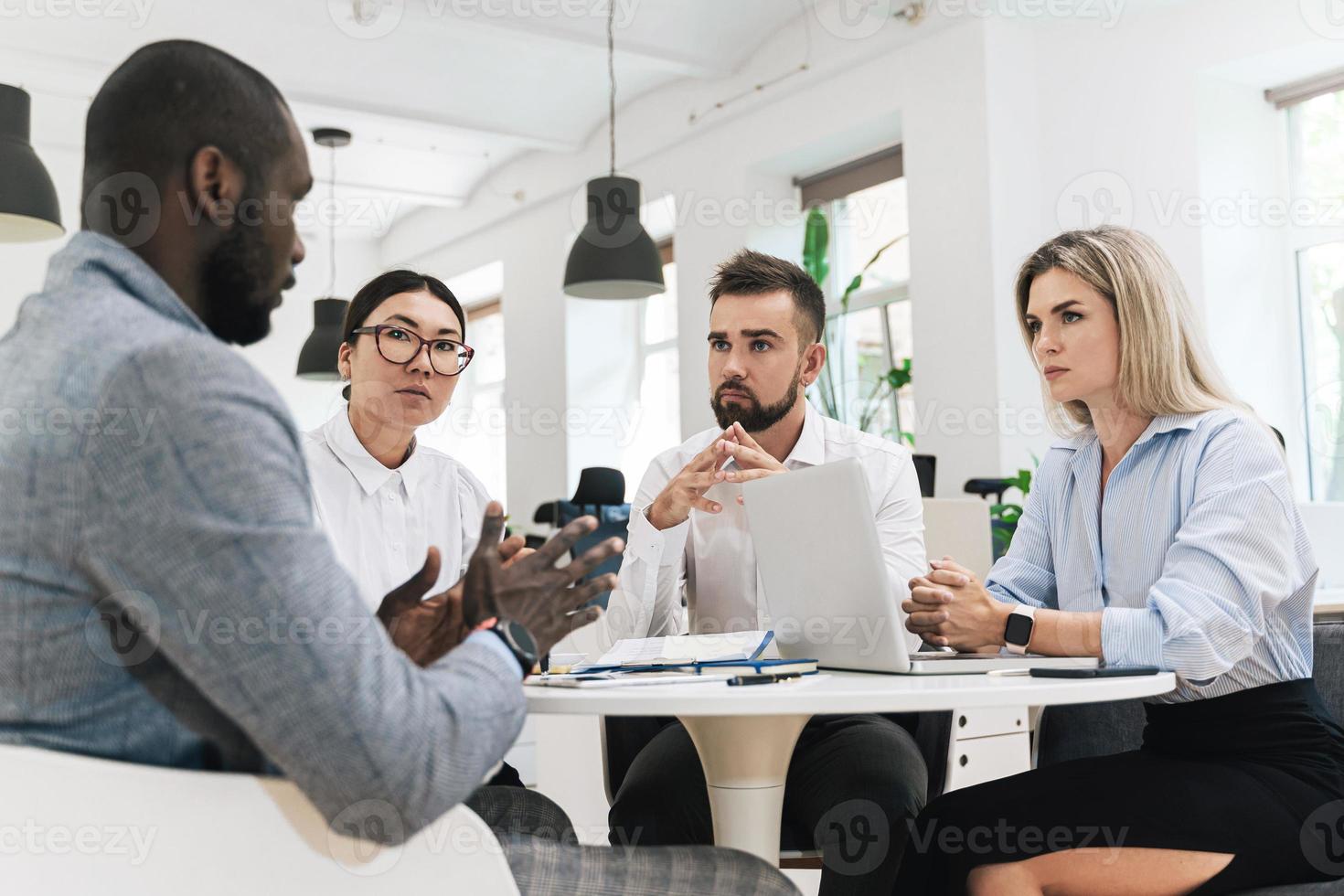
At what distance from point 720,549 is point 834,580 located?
891 mm

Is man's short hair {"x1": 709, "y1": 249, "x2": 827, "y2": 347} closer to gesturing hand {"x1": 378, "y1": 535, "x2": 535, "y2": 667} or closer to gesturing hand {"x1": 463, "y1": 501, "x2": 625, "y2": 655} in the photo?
gesturing hand {"x1": 378, "y1": 535, "x2": 535, "y2": 667}

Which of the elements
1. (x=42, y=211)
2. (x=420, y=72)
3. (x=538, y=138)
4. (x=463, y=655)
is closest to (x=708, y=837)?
(x=463, y=655)

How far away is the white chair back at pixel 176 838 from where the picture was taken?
2.94ft

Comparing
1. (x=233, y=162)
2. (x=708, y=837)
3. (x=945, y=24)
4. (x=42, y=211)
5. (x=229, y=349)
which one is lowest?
(x=708, y=837)

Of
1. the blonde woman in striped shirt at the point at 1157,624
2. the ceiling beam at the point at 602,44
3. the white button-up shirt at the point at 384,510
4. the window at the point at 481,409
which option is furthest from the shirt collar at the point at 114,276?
the window at the point at 481,409

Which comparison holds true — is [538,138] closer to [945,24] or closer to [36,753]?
[945,24]

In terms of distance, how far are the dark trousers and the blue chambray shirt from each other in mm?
1103

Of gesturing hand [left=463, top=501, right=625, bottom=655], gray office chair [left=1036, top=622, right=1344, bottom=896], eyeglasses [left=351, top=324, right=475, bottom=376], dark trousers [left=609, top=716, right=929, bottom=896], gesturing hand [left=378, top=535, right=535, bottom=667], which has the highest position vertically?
eyeglasses [left=351, top=324, right=475, bottom=376]

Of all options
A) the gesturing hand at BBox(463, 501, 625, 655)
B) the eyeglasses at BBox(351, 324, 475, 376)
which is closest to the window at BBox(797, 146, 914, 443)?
the eyeglasses at BBox(351, 324, 475, 376)

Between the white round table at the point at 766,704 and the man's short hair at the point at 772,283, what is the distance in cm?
127

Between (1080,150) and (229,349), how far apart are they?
5.48 metres

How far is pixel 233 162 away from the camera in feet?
3.57

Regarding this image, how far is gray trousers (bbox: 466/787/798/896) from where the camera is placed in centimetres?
115

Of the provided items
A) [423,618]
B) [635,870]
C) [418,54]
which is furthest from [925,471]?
[418,54]
